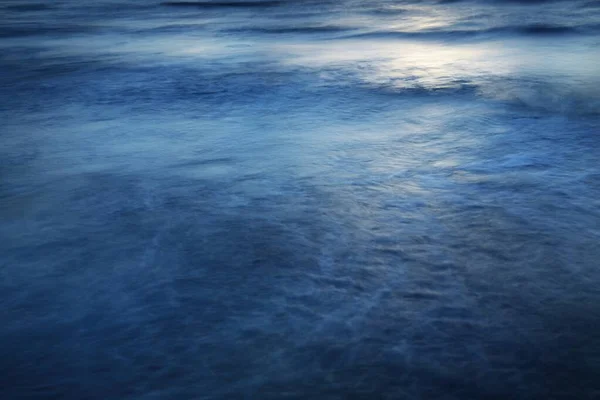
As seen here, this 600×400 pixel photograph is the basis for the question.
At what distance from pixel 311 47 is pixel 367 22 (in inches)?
99.2

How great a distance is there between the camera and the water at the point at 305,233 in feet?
7.46

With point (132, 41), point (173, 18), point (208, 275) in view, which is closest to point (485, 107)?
point (208, 275)

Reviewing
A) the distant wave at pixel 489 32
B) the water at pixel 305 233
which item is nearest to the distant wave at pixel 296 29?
the distant wave at pixel 489 32

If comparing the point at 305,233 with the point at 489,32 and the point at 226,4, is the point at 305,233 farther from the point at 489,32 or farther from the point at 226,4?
the point at 226,4

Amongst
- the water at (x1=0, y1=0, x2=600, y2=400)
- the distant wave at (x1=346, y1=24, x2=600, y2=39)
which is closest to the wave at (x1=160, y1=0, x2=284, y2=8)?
the distant wave at (x1=346, y1=24, x2=600, y2=39)

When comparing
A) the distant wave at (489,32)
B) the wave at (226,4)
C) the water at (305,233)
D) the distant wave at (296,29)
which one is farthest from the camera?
the wave at (226,4)

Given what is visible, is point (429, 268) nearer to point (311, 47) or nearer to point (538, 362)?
point (538, 362)

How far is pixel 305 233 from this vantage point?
323cm

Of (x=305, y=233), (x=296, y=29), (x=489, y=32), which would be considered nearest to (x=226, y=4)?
(x=296, y=29)

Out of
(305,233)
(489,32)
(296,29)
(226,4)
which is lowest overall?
(305,233)

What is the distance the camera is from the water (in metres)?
2.27

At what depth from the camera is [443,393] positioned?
212cm

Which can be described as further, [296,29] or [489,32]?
[296,29]

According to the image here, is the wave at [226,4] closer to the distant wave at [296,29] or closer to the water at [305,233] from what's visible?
the distant wave at [296,29]
